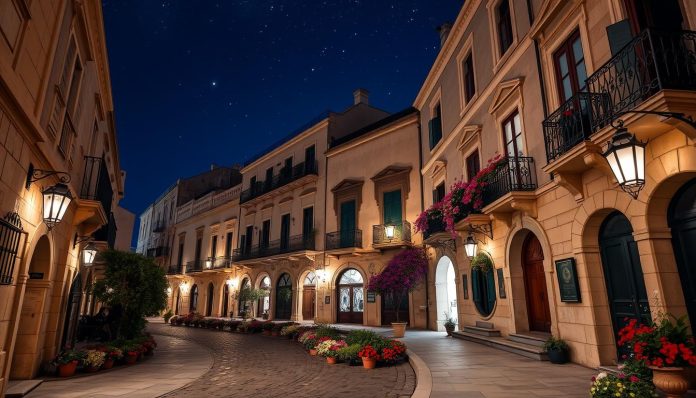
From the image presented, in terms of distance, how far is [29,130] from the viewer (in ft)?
18.5

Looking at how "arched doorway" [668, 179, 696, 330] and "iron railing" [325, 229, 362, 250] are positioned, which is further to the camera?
"iron railing" [325, 229, 362, 250]

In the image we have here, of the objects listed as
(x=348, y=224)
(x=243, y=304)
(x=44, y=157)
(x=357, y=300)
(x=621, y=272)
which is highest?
(x=348, y=224)

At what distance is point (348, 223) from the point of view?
68.4 feet

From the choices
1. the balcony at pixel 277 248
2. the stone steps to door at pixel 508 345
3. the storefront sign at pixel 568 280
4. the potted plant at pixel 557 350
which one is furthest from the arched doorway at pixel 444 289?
the balcony at pixel 277 248

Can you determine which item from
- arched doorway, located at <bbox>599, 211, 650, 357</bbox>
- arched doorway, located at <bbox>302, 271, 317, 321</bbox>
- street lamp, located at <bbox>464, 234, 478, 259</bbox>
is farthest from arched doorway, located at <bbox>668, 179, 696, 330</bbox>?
arched doorway, located at <bbox>302, 271, 317, 321</bbox>

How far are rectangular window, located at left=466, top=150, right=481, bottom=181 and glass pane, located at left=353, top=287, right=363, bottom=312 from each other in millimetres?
9412

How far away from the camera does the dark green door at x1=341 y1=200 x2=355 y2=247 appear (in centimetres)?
2012

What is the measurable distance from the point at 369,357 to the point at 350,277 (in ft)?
37.5

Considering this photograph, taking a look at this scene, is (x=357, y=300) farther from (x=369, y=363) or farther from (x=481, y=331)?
(x=369, y=363)

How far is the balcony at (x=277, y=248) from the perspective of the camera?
22.1 m

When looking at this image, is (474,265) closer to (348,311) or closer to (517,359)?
(517,359)

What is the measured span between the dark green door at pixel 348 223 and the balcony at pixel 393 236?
5.12ft

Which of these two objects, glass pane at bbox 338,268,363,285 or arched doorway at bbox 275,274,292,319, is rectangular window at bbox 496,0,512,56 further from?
arched doorway at bbox 275,274,292,319

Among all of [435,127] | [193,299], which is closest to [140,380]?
[435,127]
